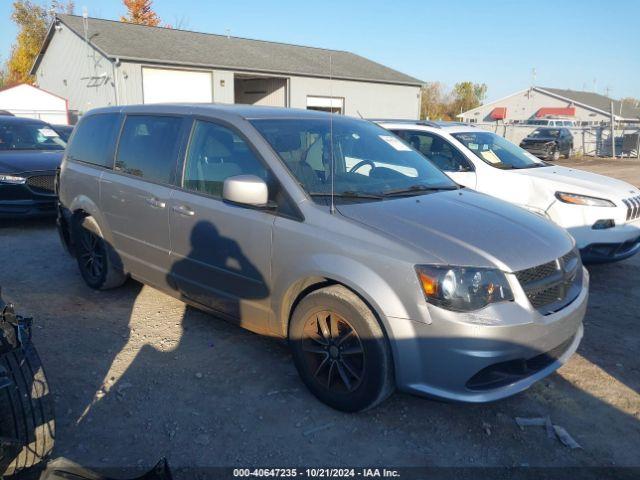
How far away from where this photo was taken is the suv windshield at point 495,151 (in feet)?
22.0

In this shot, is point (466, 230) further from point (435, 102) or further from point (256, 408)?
point (435, 102)

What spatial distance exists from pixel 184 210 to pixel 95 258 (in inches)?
69.4

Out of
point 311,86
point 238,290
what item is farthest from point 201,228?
Result: point 311,86

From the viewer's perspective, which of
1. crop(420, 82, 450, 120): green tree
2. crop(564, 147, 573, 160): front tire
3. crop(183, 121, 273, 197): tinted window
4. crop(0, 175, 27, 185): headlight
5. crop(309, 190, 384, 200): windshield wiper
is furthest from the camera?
crop(420, 82, 450, 120): green tree

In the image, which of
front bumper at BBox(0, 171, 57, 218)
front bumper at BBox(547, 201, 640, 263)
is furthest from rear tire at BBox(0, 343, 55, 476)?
front bumper at BBox(0, 171, 57, 218)

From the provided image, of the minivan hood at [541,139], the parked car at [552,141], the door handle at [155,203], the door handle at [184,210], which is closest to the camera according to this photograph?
the door handle at [184,210]

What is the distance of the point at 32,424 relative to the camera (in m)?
2.32

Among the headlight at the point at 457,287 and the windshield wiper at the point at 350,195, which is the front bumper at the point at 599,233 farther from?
the headlight at the point at 457,287

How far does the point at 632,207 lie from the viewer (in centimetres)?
582

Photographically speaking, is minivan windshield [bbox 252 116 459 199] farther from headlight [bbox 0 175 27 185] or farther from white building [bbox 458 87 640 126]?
white building [bbox 458 87 640 126]

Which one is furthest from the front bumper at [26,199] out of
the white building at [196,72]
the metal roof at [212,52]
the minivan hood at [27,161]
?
the white building at [196,72]

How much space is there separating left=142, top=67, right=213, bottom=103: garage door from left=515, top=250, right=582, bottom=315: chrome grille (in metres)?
21.7

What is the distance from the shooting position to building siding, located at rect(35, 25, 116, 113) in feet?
75.4

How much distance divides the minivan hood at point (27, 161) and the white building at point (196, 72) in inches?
558
